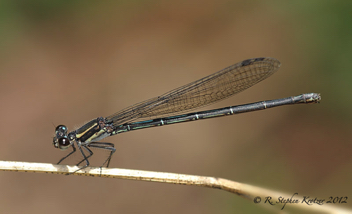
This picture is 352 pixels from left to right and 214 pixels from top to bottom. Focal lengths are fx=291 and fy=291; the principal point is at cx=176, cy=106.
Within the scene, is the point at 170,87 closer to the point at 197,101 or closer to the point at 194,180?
the point at 197,101

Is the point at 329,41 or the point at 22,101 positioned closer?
the point at 329,41

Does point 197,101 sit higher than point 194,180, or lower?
higher

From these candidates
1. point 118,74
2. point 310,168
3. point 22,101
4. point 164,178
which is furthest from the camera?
point 118,74

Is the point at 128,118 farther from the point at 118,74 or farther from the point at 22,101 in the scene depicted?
the point at 22,101

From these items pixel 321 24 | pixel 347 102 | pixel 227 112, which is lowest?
pixel 347 102

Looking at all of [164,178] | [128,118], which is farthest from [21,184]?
[164,178]

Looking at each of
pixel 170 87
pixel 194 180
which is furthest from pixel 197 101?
pixel 170 87

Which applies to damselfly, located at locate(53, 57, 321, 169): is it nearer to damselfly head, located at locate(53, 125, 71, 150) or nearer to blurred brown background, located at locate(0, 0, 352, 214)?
damselfly head, located at locate(53, 125, 71, 150)

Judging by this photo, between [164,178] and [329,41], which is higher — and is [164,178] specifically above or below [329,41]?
below
